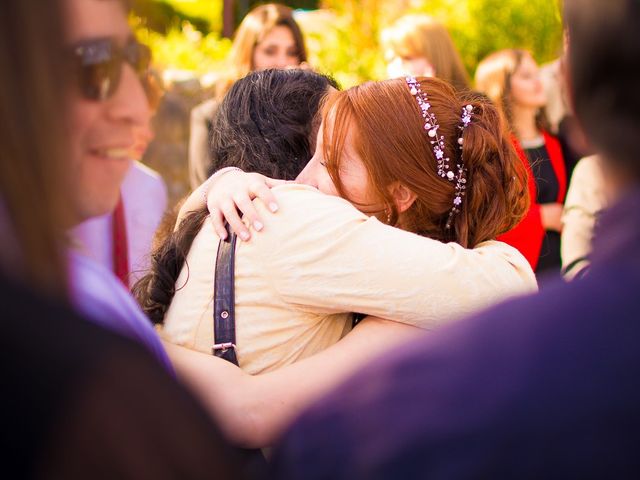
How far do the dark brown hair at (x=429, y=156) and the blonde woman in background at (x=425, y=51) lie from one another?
2734 millimetres

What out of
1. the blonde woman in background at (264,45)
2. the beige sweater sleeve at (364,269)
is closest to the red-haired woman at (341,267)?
the beige sweater sleeve at (364,269)

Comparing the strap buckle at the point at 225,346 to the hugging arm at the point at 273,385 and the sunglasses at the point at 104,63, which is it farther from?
the sunglasses at the point at 104,63

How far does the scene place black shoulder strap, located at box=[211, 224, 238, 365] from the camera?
2043mm

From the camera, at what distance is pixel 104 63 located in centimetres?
133

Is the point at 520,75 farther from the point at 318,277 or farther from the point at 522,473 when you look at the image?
the point at 522,473

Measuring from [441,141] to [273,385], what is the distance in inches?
32.0

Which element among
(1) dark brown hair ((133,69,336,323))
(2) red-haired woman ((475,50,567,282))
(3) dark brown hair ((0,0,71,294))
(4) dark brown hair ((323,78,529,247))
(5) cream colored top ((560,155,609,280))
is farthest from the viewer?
(2) red-haired woman ((475,50,567,282))

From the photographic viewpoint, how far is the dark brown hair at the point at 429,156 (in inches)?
90.2

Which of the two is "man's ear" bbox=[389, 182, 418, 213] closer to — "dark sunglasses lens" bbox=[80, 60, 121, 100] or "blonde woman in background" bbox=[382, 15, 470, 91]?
"dark sunglasses lens" bbox=[80, 60, 121, 100]

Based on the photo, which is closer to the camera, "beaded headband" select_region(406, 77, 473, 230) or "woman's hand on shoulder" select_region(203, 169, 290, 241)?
"woman's hand on shoulder" select_region(203, 169, 290, 241)

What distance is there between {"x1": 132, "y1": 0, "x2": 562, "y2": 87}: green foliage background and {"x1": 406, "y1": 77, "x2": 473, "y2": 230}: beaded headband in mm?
6399

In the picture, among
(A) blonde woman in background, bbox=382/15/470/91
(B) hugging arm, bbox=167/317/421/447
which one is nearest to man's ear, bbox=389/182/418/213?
(B) hugging arm, bbox=167/317/421/447

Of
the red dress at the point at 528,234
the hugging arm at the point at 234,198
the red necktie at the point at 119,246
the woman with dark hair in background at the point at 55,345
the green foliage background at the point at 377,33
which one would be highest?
the woman with dark hair in background at the point at 55,345

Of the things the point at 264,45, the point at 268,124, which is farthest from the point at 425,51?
the point at 268,124
